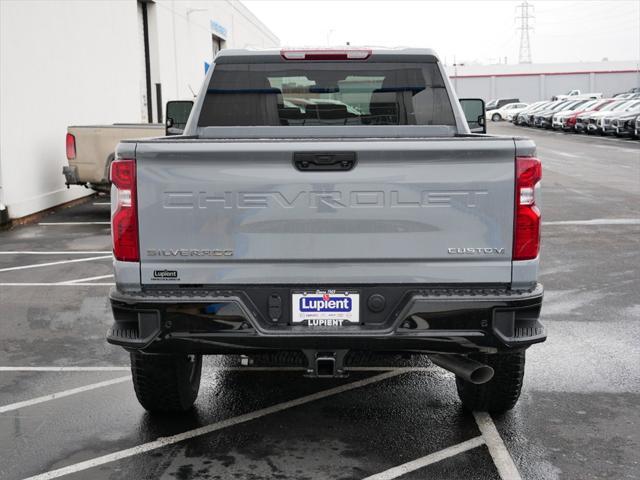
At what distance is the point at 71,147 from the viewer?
14750mm

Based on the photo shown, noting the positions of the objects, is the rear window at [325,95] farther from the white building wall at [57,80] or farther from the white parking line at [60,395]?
the white building wall at [57,80]

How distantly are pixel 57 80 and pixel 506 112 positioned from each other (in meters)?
56.4

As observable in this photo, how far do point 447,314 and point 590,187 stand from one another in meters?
16.0

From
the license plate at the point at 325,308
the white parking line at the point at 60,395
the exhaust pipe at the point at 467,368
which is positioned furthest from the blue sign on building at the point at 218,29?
the license plate at the point at 325,308

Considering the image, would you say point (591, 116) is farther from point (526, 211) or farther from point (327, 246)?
point (327, 246)

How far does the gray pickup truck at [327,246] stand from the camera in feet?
13.0

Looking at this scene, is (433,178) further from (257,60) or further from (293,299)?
(257,60)

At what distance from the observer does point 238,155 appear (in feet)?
13.0

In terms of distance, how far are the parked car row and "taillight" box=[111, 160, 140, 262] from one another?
34677 mm

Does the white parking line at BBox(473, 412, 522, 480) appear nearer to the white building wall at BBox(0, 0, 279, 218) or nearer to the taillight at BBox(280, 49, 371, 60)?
the taillight at BBox(280, 49, 371, 60)

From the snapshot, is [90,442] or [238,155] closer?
[238,155]

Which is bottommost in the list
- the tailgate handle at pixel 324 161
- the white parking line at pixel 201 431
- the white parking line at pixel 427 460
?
the white parking line at pixel 201 431

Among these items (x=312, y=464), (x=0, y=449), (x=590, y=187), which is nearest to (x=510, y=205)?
(x=312, y=464)

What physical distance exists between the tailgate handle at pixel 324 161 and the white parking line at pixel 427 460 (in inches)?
60.6
